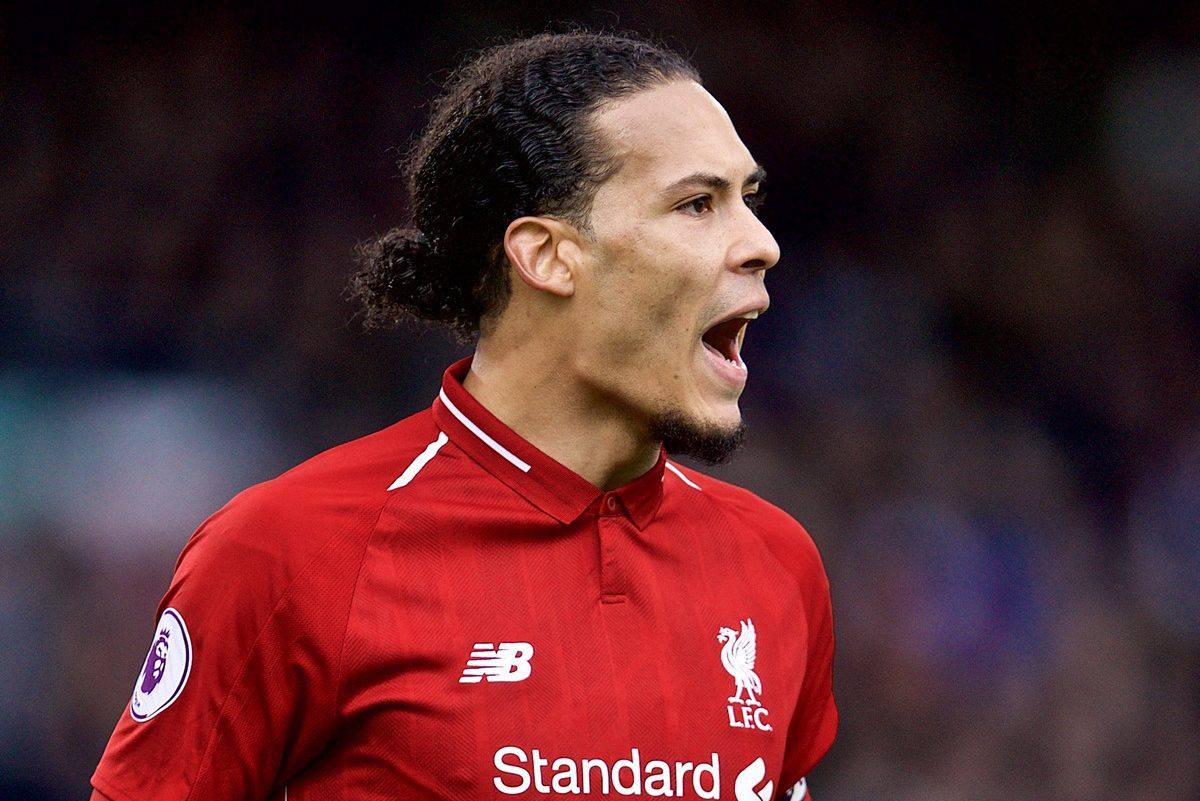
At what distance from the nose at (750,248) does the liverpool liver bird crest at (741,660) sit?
0.52 metres

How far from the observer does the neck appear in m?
2.11

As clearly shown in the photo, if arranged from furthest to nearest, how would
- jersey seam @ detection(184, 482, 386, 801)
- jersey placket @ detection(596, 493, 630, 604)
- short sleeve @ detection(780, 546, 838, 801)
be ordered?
1. short sleeve @ detection(780, 546, 838, 801)
2. jersey placket @ detection(596, 493, 630, 604)
3. jersey seam @ detection(184, 482, 386, 801)

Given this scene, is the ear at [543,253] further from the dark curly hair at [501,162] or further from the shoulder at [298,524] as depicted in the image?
the shoulder at [298,524]

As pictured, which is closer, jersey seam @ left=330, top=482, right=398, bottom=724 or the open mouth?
jersey seam @ left=330, top=482, right=398, bottom=724

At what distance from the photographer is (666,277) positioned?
206cm

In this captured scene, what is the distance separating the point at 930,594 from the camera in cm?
482

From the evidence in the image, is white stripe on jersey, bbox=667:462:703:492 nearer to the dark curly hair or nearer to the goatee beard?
the goatee beard

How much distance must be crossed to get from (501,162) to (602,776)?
93cm

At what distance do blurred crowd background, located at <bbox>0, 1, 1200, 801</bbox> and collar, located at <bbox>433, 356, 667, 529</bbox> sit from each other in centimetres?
238

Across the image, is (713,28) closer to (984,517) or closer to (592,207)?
(984,517)

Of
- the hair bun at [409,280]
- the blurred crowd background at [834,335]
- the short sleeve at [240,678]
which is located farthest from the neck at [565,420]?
the blurred crowd background at [834,335]

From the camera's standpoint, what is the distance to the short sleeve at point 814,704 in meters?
2.32

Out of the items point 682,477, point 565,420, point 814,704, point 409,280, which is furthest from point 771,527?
point 409,280

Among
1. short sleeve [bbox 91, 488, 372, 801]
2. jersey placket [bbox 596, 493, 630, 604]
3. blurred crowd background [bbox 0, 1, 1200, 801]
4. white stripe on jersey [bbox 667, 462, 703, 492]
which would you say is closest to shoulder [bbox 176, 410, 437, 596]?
short sleeve [bbox 91, 488, 372, 801]
